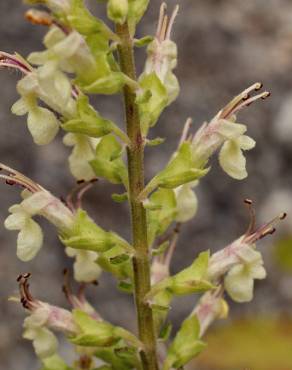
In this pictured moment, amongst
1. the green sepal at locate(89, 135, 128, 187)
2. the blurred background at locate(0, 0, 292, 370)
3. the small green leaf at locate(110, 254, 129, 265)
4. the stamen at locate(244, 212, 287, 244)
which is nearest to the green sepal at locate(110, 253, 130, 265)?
the small green leaf at locate(110, 254, 129, 265)

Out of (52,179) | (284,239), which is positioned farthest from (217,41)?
(284,239)

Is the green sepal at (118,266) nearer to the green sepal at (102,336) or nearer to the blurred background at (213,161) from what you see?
the green sepal at (102,336)

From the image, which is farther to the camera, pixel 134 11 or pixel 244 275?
pixel 244 275

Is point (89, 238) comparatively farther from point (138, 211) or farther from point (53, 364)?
point (53, 364)

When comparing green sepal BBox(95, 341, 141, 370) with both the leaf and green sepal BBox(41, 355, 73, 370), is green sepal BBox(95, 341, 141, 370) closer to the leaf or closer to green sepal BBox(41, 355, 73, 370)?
green sepal BBox(41, 355, 73, 370)

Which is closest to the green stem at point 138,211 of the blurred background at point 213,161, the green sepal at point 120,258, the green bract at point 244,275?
the green sepal at point 120,258

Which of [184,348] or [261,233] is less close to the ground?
[261,233]

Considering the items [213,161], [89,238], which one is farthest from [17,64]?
[213,161]
